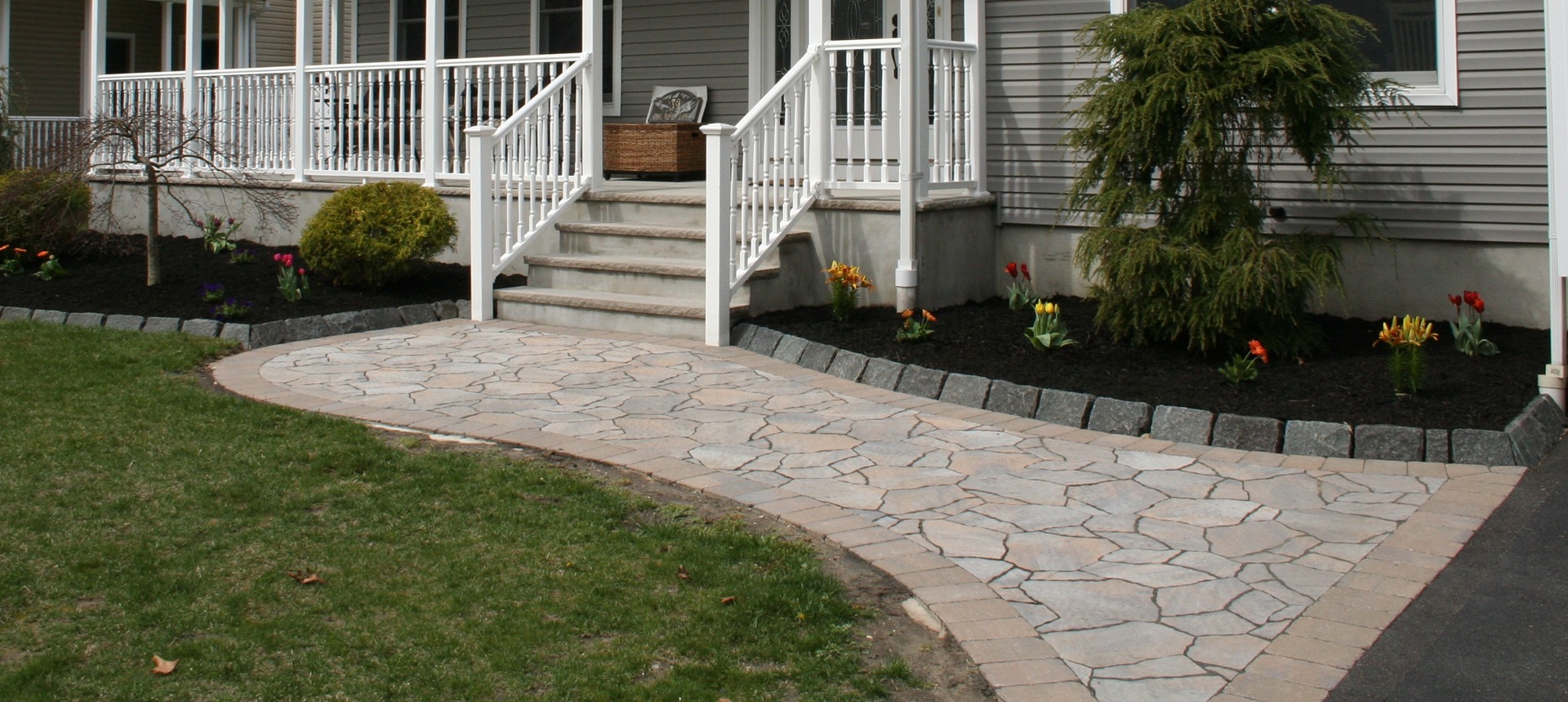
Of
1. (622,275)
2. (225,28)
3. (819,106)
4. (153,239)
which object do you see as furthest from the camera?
(225,28)

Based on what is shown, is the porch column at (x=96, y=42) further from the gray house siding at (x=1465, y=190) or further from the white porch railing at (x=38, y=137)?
the gray house siding at (x=1465, y=190)

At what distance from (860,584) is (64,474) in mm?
3093

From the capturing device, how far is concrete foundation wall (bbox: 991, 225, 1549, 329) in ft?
26.7

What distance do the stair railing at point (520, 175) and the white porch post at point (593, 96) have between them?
0.01 meters

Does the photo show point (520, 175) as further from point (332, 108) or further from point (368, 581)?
point (368, 581)

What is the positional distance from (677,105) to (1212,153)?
238 inches

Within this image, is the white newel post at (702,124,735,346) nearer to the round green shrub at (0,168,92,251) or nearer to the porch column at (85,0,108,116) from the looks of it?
the round green shrub at (0,168,92,251)

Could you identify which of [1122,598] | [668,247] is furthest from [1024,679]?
[668,247]

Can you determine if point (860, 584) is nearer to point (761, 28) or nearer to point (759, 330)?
point (759, 330)

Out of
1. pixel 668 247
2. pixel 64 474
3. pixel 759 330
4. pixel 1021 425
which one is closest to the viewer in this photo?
pixel 64 474

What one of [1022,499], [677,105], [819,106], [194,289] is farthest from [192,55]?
[1022,499]

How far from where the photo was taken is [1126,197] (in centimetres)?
751

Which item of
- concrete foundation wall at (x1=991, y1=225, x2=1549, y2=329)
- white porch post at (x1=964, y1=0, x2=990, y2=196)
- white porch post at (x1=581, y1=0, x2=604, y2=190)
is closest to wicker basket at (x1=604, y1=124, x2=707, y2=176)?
white porch post at (x1=581, y1=0, x2=604, y2=190)

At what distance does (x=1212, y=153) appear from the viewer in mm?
7297
